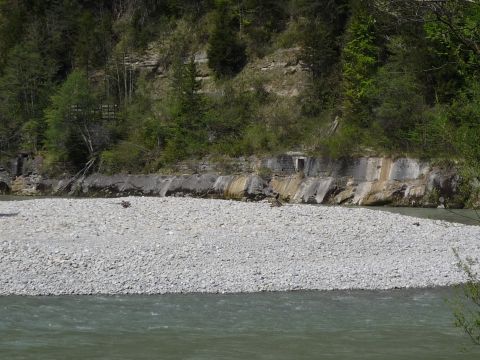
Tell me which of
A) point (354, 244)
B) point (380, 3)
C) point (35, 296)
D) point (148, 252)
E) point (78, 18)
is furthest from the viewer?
point (78, 18)

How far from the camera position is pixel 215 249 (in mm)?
16062

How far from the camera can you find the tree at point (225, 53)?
180 feet

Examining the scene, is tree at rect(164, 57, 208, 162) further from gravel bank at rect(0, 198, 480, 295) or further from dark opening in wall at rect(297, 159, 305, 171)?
gravel bank at rect(0, 198, 480, 295)

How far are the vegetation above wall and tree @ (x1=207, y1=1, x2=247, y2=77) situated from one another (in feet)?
0.36

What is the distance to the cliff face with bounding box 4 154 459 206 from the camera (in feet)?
110

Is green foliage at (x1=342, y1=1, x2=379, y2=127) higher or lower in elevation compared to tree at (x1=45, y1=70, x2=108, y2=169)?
higher

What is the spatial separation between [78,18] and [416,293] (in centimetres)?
6218

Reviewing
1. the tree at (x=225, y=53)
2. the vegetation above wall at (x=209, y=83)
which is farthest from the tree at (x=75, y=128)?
the tree at (x=225, y=53)

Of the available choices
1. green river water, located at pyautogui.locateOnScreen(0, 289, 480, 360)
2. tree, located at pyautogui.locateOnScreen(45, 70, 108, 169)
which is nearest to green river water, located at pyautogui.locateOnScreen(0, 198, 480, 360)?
green river water, located at pyautogui.locateOnScreen(0, 289, 480, 360)

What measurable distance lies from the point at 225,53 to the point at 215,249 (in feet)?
134

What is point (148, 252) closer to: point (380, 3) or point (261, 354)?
point (261, 354)

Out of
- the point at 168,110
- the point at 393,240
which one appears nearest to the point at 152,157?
the point at 168,110

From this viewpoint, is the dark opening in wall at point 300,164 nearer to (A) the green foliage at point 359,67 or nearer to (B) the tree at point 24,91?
(A) the green foliage at point 359,67

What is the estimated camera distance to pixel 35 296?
11.8m
